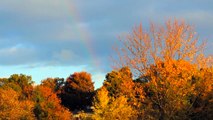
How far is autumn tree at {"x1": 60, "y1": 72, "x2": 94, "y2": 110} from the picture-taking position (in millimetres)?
139500

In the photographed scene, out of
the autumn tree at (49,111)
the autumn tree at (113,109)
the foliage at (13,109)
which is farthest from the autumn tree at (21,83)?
the autumn tree at (113,109)

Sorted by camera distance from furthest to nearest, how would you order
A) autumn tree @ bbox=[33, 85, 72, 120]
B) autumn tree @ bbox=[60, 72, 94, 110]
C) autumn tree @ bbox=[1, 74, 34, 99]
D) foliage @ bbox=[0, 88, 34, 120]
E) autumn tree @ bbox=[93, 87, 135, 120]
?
1. autumn tree @ bbox=[60, 72, 94, 110]
2. autumn tree @ bbox=[1, 74, 34, 99]
3. autumn tree @ bbox=[33, 85, 72, 120]
4. foliage @ bbox=[0, 88, 34, 120]
5. autumn tree @ bbox=[93, 87, 135, 120]

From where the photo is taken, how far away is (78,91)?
145 metres

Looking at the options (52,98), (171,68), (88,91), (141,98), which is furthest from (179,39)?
(88,91)

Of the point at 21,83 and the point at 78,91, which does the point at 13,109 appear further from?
the point at 78,91

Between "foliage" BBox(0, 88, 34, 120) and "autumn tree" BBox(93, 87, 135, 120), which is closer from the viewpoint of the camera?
"autumn tree" BBox(93, 87, 135, 120)

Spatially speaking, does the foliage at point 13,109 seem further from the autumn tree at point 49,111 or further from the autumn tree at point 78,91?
the autumn tree at point 78,91

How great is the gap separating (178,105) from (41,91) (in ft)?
252

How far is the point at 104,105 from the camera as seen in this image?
5406cm

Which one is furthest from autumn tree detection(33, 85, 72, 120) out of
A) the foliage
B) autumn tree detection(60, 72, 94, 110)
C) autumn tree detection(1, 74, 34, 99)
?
autumn tree detection(60, 72, 94, 110)

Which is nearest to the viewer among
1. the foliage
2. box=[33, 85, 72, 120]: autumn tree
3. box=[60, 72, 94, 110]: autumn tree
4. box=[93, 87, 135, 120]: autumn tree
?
box=[93, 87, 135, 120]: autumn tree

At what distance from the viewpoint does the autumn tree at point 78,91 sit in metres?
140

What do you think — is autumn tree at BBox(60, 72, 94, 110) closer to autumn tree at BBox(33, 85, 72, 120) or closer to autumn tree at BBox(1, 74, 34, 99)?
autumn tree at BBox(1, 74, 34, 99)

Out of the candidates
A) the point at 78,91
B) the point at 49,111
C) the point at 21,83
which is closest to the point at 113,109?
the point at 49,111
